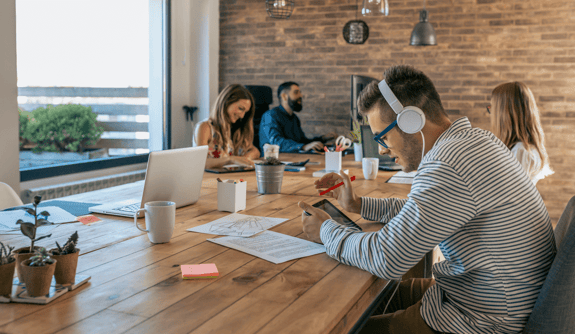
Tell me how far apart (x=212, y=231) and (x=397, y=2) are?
15.7 feet

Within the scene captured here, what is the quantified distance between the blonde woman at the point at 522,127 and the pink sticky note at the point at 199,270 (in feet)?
7.65

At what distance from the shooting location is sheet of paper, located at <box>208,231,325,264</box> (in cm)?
126

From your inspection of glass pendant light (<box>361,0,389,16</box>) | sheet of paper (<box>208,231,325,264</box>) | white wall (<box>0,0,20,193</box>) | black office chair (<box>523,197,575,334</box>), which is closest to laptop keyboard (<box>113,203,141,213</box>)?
sheet of paper (<box>208,231,325,264</box>)

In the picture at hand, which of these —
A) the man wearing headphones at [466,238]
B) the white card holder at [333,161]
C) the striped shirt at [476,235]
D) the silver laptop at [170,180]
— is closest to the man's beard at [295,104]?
the white card holder at [333,161]

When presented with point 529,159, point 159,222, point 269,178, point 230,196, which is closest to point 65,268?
point 159,222

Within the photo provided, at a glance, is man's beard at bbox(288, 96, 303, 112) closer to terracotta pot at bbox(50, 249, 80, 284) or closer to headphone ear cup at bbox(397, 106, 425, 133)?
headphone ear cup at bbox(397, 106, 425, 133)

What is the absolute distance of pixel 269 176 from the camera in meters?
2.12

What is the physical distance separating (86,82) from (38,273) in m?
3.80

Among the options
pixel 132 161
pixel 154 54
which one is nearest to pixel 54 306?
pixel 132 161

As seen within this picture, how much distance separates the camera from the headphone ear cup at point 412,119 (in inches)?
49.4

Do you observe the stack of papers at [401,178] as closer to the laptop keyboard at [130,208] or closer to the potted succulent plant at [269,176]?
the potted succulent plant at [269,176]

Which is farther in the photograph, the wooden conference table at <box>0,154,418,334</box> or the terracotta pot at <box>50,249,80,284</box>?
the terracotta pot at <box>50,249,80,284</box>

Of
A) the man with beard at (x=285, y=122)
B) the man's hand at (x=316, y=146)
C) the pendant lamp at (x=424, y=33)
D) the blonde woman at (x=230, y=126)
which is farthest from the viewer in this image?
the man with beard at (x=285, y=122)

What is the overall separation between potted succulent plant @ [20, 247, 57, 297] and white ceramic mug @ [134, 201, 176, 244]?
39cm
